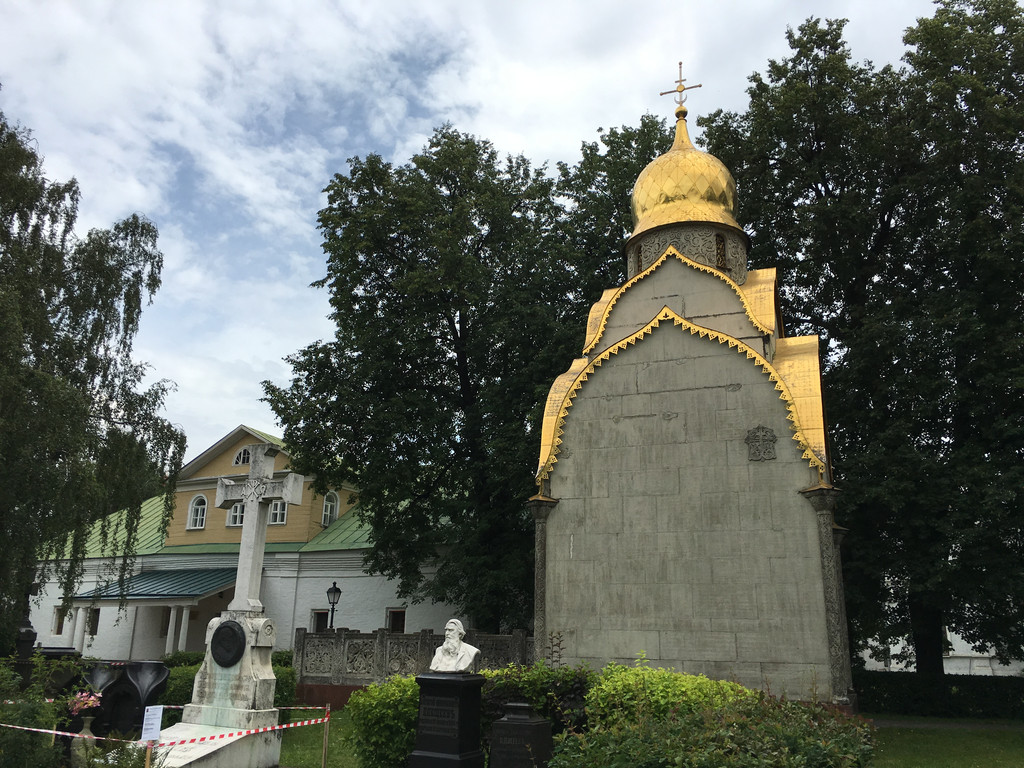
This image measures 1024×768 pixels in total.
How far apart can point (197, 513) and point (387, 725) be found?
2484 cm

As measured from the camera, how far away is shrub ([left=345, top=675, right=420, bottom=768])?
973 centimetres

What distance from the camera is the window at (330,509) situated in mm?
30016

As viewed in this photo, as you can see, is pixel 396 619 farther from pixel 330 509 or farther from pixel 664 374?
pixel 664 374

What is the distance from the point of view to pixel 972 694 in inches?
737

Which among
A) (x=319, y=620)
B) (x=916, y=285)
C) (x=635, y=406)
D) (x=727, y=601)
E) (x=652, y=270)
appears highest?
(x=916, y=285)

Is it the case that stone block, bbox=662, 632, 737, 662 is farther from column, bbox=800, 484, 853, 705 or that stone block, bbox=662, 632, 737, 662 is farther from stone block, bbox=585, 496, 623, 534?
stone block, bbox=585, 496, 623, 534

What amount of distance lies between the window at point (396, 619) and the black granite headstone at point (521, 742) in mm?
17193

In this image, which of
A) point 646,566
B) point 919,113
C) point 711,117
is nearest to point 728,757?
point 646,566

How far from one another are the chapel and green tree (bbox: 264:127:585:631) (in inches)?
225

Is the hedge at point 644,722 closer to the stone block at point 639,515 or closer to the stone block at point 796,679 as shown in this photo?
the stone block at point 796,679

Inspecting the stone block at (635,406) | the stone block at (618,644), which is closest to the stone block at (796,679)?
the stone block at (618,644)

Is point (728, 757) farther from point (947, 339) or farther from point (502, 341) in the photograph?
point (502, 341)

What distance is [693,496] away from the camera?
13.1 m

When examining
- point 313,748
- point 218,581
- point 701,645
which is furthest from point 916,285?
point 218,581
